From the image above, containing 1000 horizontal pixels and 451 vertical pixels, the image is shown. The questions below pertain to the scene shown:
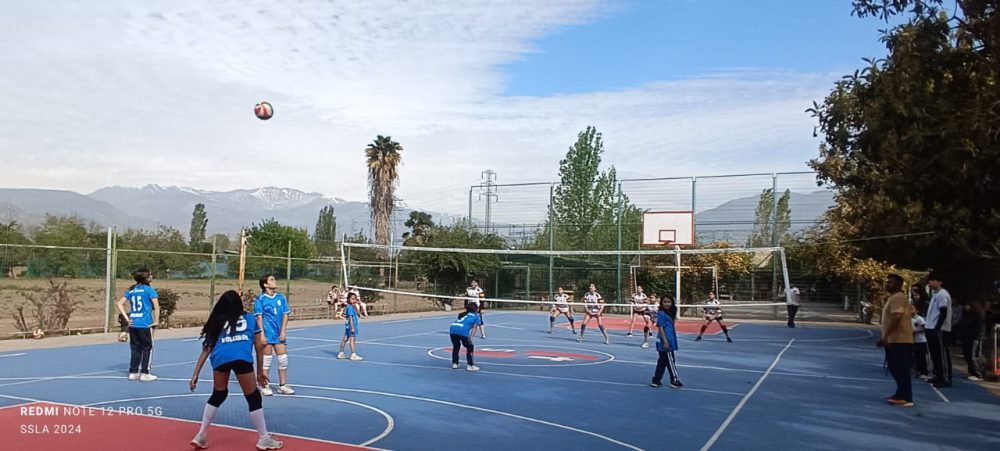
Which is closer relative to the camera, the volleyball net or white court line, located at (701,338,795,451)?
white court line, located at (701,338,795,451)

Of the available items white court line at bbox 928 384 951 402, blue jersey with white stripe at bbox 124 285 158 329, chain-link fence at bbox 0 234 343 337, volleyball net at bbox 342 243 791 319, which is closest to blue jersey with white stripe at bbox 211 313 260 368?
blue jersey with white stripe at bbox 124 285 158 329

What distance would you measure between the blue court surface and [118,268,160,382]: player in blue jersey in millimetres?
377

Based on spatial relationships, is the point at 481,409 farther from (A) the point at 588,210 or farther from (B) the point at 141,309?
(A) the point at 588,210

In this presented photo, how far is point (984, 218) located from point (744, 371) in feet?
17.5

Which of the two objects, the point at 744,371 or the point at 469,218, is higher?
the point at 469,218

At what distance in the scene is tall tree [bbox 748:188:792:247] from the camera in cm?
3769

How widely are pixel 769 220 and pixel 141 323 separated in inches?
1260

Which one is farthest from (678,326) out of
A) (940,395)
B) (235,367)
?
(235,367)

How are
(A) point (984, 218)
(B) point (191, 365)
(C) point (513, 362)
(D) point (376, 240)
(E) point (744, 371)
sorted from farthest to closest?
(D) point (376, 240) < (C) point (513, 362) < (E) point (744, 371) < (B) point (191, 365) < (A) point (984, 218)

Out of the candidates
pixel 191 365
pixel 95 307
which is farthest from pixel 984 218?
pixel 95 307

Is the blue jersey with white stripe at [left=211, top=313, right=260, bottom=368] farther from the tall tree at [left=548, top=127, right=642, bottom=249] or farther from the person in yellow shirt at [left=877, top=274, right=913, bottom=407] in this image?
the tall tree at [left=548, top=127, right=642, bottom=249]

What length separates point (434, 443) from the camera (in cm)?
844

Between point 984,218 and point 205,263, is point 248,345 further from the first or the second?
point 205,263

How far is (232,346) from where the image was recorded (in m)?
7.76
